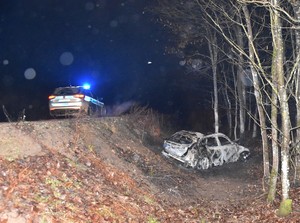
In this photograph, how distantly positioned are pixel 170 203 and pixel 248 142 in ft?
45.0

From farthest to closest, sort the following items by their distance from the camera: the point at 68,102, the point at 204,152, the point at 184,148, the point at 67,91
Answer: the point at 67,91, the point at 68,102, the point at 204,152, the point at 184,148

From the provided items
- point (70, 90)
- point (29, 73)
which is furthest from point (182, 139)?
point (29, 73)

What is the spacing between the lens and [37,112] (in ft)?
96.1

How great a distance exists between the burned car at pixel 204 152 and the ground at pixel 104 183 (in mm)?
447

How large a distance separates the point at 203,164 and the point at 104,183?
24.7 feet

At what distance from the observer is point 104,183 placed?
1144cm

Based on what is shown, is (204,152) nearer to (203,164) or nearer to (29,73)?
(203,164)

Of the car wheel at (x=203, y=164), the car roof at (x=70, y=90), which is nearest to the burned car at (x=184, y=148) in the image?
the car wheel at (x=203, y=164)

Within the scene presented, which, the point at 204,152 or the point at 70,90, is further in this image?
the point at 70,90

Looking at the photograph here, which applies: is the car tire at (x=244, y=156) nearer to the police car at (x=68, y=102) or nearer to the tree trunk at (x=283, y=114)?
the police car at (x=68, y=102)

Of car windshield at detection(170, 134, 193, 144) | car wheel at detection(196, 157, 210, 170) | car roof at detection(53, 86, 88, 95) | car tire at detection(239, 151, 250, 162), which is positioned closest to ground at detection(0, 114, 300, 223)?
car wheel at detection(196, 157, 210, 170)

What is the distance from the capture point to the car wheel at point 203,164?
17653 millimetres

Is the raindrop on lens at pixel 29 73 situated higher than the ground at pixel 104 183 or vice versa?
the raindrop on lens at pixel 29 73

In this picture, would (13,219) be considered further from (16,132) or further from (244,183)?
(244,183)
